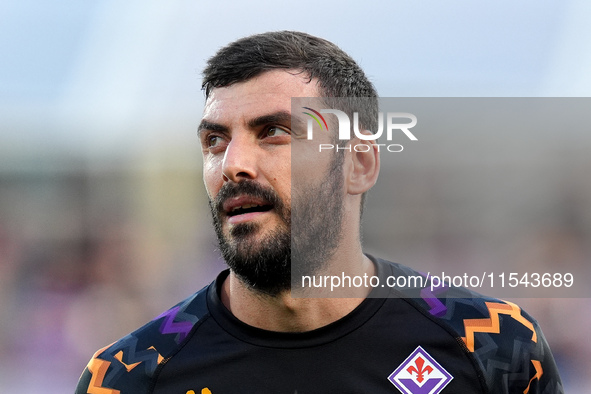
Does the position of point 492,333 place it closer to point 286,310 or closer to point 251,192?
point 286,310

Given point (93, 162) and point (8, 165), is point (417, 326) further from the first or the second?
point (8, 165)

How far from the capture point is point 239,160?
235 cm

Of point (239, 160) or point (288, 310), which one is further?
point (288, 310)

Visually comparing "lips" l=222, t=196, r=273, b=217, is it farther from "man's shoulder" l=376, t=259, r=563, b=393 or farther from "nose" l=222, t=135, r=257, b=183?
"man's shoulder" l=376, t=259, r=563, b=393

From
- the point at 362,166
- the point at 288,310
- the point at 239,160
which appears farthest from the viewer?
the point at 362,166

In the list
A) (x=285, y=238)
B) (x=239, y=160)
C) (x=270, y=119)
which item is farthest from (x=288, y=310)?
(x=270, y=119)

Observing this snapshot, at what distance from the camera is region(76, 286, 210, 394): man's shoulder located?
2.47m

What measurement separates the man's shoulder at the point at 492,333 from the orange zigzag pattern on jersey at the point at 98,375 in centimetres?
113

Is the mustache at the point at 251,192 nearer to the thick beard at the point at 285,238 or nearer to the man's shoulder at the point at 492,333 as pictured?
the thick beard at the point at 285,238

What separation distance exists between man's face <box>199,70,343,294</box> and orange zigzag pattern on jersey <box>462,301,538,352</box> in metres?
0.66

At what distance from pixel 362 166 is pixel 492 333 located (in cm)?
82

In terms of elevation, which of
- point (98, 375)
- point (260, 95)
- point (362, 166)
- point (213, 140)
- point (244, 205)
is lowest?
point (98, 375)

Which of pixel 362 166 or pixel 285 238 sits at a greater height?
pixel 362 166

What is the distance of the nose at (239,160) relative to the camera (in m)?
2.34
